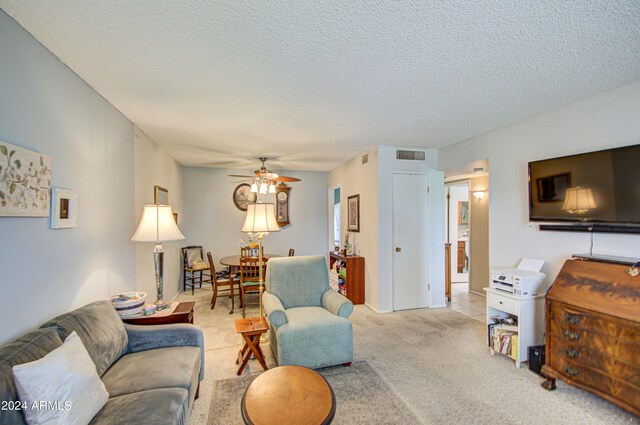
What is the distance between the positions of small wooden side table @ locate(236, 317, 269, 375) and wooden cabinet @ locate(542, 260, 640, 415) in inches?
Result: 97.1

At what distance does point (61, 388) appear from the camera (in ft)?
4.18

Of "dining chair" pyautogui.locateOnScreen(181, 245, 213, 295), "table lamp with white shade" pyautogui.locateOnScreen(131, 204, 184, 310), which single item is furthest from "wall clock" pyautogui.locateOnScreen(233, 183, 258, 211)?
"table lamp with white shade" pyautogui.locateOnScreen(131, 204, 184, 310)

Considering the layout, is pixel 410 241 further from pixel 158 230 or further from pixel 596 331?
pixel 158 230

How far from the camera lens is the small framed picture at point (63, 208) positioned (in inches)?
74.0

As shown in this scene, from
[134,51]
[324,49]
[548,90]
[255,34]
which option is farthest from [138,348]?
[548,90]

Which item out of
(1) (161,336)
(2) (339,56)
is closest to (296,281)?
(1) (161,336)

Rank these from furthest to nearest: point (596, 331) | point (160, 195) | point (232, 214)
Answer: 1. point (232, 214)
2. point (160, 195)
3. point (596, 331)

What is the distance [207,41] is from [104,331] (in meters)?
1.97

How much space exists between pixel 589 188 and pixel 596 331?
47.3 inches

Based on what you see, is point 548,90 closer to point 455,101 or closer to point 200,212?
point 455,101

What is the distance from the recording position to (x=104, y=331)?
1870 mm

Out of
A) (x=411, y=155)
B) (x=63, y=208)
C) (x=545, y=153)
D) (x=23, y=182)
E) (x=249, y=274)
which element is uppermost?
(x=411, y=155)

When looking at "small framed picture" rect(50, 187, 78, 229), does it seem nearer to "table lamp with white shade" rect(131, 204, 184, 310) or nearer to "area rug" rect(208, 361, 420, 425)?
"table lamp with white shade" rect(131, 204, 184, 310)

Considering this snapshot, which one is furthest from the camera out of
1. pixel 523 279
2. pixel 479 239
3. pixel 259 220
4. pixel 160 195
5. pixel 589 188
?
pixel 479 239
